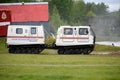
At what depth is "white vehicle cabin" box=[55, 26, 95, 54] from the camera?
4156 cm

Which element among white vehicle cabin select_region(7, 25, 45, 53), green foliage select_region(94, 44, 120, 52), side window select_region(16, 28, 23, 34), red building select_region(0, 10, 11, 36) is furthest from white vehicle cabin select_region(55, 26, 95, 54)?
red building select_region(0, 10, 11, 36)

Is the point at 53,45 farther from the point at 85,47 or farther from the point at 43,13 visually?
the point at 43,13

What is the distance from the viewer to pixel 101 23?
137500 mm

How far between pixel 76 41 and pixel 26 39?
13.9 ft

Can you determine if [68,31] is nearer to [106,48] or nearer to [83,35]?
[83,35]

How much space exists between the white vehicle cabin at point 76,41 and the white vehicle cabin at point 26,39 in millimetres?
1542

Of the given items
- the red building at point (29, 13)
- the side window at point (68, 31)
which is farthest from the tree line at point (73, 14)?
the side window at point (68, 31)

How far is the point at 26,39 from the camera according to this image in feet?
139

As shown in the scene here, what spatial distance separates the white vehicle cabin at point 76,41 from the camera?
4156cm

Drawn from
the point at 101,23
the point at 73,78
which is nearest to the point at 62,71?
the point at 73,78

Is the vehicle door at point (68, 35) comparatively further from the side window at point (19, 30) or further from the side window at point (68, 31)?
the side window at point (19, 30)

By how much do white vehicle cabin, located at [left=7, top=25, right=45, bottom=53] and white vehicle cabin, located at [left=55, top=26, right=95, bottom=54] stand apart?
5.06ft

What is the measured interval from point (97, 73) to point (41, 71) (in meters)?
2.85

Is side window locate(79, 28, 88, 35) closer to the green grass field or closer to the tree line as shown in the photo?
the green grass field
